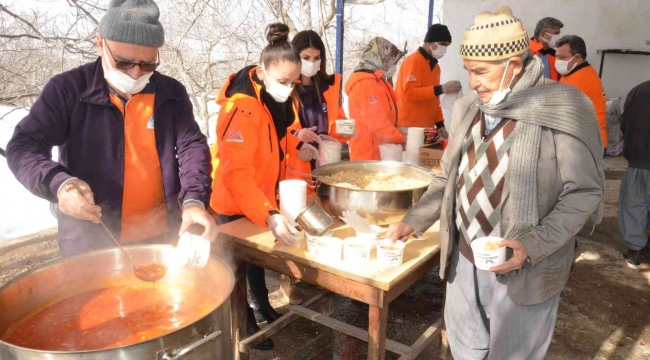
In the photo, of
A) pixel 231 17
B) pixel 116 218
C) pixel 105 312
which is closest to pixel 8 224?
pixel 116 218

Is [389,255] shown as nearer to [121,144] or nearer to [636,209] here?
[121,144]

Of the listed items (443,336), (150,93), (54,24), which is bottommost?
(443,336)

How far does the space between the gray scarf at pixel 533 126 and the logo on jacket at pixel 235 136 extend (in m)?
1.40

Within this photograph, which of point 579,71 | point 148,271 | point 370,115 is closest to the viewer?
point 148,271

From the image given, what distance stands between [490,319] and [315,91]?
226 cm

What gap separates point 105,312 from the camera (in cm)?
184

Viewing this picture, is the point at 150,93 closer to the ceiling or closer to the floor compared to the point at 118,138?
closer to the ceiling

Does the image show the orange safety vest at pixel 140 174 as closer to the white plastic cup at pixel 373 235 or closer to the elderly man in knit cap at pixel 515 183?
the white plastic cup at pixel 373 235

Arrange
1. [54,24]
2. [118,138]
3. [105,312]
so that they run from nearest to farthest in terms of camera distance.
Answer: [105,312] → [118,138] → [54,24]

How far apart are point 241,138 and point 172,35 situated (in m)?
7.26

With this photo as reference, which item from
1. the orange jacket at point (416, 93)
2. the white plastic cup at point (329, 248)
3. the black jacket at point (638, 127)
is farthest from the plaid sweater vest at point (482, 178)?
the black jacket at point (638, 127)

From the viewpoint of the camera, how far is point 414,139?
4363 mm

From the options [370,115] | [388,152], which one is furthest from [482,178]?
[370,115]

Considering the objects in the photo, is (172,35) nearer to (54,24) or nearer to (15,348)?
(54,24)
